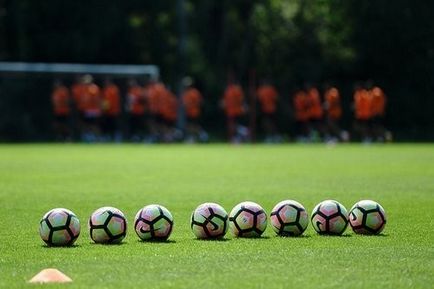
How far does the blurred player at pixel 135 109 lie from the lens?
5325cm

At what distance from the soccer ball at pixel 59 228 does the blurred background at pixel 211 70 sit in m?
38.9

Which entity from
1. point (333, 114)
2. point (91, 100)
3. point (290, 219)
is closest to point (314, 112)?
point (333, 114)

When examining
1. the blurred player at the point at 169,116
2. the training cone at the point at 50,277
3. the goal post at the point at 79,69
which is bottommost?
the training cone at the point at 50,277

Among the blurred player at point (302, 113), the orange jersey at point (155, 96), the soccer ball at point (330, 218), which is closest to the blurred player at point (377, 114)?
the blurred player at point (302, 113)

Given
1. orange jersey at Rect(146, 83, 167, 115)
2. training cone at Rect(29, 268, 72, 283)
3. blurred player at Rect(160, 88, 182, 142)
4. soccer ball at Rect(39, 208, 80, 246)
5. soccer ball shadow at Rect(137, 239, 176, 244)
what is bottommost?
training cone at Rect(29, 268, 72, 283)

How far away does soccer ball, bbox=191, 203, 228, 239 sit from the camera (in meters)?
13.4

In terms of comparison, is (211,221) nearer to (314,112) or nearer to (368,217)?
(368,217)

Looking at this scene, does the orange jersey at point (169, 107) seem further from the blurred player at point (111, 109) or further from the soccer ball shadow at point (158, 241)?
the soccer ball shadow at point (158, 241)

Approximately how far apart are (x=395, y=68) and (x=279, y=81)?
6.61 meters

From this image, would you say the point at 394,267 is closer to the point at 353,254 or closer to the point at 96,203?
the point at 353,254

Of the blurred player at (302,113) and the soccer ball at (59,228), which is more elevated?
the blurred player at (302,113)

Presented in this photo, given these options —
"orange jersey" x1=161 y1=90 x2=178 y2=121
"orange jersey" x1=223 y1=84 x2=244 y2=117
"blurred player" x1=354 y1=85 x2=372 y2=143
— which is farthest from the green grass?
"orange jersey" x1=161 y1=90 x2=178 y2=121

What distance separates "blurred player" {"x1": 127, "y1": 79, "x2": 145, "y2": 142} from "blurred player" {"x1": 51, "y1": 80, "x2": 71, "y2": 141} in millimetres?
3107

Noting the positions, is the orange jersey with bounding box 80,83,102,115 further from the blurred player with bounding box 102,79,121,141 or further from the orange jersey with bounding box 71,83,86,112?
the blurred player with bounding box 102,79,121,141
